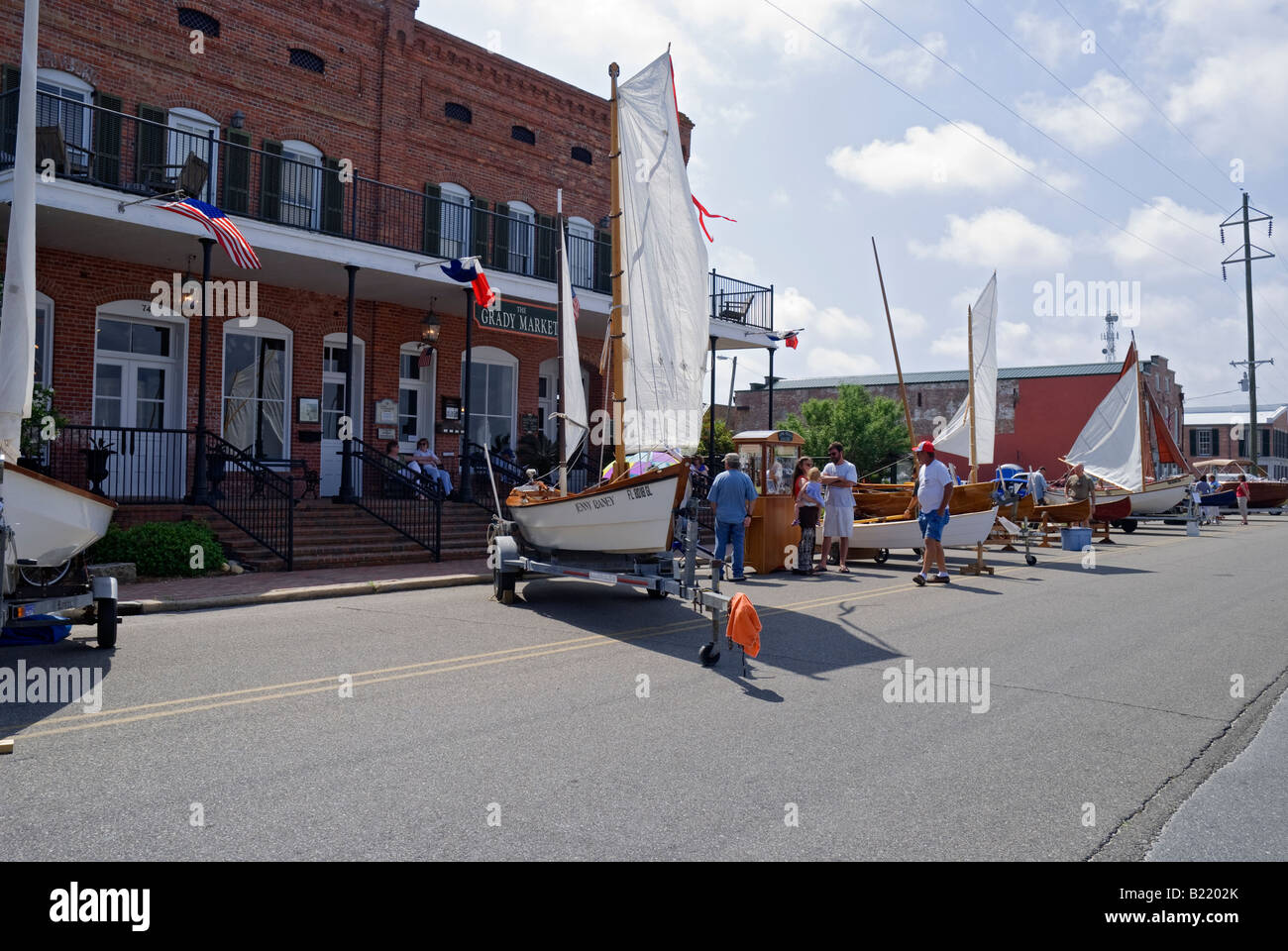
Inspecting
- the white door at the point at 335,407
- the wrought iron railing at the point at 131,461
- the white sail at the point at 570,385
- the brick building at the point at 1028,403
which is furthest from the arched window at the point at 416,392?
the brick building at the point at 1028,403

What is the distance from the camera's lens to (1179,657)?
Answer: 8.43m

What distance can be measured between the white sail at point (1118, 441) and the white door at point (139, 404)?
22569mm

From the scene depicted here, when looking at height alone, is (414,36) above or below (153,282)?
above

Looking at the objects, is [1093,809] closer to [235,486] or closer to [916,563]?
[916,563]

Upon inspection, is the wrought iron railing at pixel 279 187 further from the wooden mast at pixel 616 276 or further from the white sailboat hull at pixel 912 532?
the white sailboat hull at pixel 912 532

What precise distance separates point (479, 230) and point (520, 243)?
3.74ft

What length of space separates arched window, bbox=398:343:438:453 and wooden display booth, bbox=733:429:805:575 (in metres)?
8.66

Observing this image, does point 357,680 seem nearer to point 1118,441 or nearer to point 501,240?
point 501,240

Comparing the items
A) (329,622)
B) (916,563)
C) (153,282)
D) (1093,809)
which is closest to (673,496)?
(329,622)

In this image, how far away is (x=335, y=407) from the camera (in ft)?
67.4

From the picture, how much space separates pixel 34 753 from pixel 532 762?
273cm

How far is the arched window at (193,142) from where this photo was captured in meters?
17.5

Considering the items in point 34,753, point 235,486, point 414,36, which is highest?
point 414,36

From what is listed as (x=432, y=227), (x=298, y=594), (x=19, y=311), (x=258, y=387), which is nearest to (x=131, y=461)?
(x=258, y=387)
